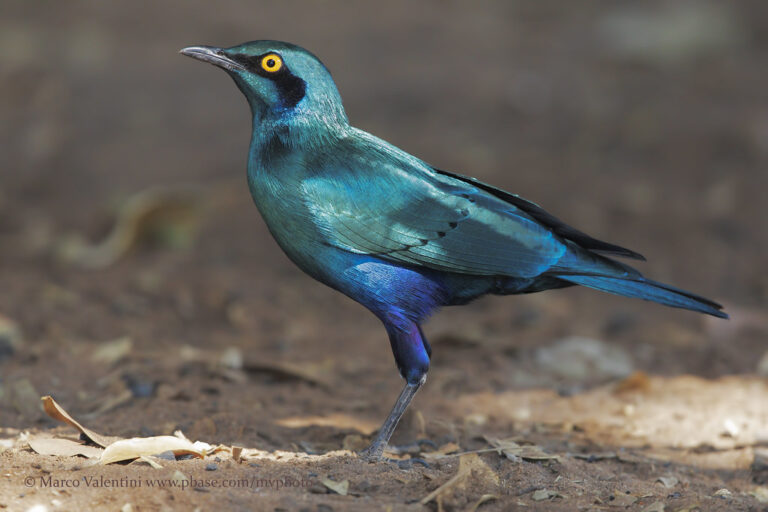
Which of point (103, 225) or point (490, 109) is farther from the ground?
point (490, 109)

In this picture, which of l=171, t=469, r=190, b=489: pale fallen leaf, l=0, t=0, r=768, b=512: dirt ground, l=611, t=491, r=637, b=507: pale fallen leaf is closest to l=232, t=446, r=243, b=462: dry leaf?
l=0, t=0, r=768, b=512: dirt ground

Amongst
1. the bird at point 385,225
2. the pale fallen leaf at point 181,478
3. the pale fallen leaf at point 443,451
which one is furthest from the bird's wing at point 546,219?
the pale fallen leaf at point 181,478

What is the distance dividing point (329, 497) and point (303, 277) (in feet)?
14.1

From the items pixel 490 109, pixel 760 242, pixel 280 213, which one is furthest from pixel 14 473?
pixel 490 109

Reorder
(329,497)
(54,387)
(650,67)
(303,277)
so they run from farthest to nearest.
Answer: (650,67), (303,277), (54,387), (329,497)

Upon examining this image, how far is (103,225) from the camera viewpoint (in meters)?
7.98

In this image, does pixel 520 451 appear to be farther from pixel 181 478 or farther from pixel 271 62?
pixel 271 62

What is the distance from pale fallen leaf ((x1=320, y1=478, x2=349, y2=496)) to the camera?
3.53m

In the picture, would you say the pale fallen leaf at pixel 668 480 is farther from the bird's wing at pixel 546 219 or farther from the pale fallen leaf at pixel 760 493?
the bird's wing at pixel 546 219

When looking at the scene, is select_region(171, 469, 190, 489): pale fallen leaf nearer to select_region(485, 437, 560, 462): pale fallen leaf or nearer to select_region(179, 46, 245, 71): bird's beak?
select_region(485, 437, 560, 462): pale fallen leaf

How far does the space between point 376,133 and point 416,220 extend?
17.8 feet

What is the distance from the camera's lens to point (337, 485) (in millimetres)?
3578

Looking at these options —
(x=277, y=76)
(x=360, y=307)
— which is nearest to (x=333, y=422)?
(x=277, y=76)

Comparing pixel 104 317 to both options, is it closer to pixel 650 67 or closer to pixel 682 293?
pixel 682 293
